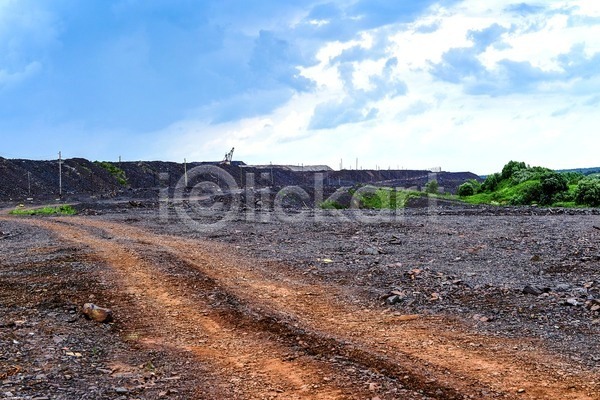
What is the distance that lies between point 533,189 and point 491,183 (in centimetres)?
828

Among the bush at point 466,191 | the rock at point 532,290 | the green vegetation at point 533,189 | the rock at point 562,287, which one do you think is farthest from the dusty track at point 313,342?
the bush at point 466,191

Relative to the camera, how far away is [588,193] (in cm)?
2942

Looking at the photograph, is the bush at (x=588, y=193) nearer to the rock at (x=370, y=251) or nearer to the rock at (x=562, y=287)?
the rock at (x=370, y=251)

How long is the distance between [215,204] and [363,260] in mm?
22324

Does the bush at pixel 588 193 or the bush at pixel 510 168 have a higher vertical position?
the bush at pixel 510 168

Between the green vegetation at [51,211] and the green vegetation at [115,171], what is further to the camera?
the green vegetation at [115,171]

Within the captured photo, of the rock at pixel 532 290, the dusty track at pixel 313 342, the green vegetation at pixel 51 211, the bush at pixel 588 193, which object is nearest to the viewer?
the dusty track at pixel 313 342

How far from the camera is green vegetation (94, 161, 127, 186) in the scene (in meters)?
62.3

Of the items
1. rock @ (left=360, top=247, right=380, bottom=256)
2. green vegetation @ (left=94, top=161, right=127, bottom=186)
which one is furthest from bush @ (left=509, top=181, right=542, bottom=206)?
green vegetation @ (left=94, top=161, right=127, bottom=186)

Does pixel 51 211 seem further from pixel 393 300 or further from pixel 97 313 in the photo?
pixel 393 300

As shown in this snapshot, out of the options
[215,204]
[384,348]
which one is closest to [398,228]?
[384,348]

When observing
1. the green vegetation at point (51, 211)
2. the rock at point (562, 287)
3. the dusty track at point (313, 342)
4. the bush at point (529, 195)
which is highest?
the bush at point (529, 195)

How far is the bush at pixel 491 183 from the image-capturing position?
135 feet

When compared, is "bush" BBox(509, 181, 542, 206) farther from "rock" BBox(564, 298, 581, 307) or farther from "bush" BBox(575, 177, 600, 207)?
"rock" BBox(564, 298, 581, 307)
